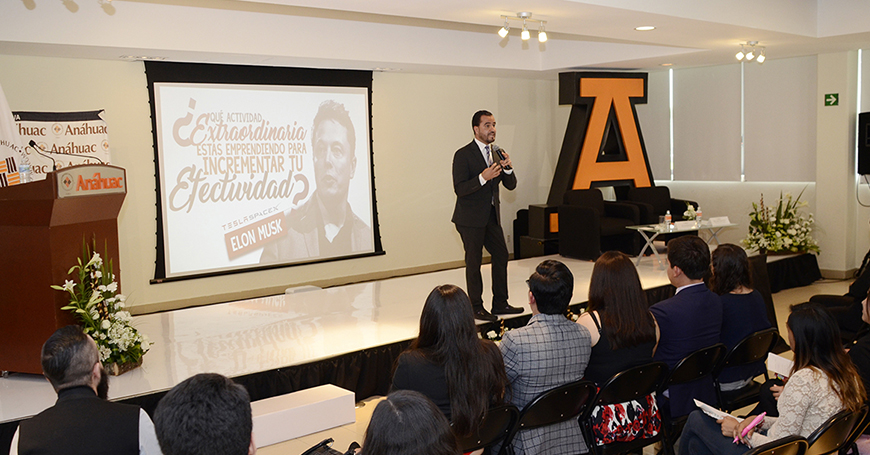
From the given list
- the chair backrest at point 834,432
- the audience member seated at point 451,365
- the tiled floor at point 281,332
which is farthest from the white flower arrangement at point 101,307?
the chair backrest at point 834,432

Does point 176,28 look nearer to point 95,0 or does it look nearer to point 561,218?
point 95,0

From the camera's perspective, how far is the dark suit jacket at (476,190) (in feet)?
17.0

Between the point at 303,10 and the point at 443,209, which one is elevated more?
the point at 303,10

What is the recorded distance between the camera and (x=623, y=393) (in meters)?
3.10

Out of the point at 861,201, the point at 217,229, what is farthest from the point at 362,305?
the point at 861,201

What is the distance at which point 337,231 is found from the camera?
869 cm

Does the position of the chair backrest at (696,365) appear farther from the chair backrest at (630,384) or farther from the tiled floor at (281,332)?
the tiled floor at (281,332)

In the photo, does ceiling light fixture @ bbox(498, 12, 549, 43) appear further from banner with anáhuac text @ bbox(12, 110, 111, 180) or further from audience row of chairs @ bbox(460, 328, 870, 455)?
banner with anáhuac text @ bbox(12, 110, 111, 180)

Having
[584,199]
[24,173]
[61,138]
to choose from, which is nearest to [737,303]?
[24,173]

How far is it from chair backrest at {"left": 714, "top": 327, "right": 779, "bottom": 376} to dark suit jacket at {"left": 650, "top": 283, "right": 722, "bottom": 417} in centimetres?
10

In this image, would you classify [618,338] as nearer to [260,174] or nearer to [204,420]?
[204,420]

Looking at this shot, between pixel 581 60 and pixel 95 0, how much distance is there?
17.5 feet

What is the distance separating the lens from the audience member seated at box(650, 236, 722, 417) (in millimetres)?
3508

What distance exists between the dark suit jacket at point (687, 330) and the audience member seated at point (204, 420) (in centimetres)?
243
